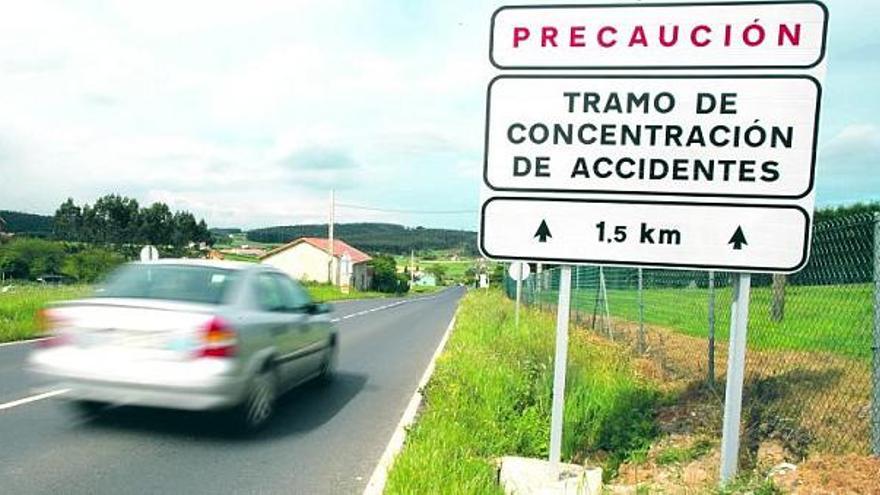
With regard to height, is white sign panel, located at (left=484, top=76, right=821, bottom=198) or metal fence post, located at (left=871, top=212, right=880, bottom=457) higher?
white sign panel, located at (left=484, top=76, right=821, bottom=198)

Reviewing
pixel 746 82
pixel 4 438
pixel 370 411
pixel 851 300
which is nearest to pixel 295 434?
pixel 370 411

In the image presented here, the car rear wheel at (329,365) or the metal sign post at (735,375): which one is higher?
the metal sign post at (735,375)

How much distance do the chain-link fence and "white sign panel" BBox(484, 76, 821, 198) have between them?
120 cm

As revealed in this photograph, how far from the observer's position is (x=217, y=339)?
5527mm

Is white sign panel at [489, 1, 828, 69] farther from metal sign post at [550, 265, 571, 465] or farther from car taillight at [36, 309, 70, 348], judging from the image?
car taillight at [36, 309, 70, 348]

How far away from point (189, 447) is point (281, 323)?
1598mm

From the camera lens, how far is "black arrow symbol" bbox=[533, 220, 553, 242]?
425cm

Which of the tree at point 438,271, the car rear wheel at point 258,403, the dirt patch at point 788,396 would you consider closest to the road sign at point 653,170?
the dirt patch at point 788,396

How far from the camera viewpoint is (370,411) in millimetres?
7438

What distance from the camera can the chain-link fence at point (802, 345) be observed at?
521cm

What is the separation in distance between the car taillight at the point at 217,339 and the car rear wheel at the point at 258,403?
1.78 ft

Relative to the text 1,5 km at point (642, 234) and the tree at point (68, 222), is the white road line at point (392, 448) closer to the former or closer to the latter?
the text 1,5 km at point (642, 234)

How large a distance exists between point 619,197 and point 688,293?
7.49 m

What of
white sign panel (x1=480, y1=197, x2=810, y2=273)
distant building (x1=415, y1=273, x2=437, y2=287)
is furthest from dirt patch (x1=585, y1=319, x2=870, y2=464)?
distant building (x1=415, y1=273, x2=437, y2=287)
